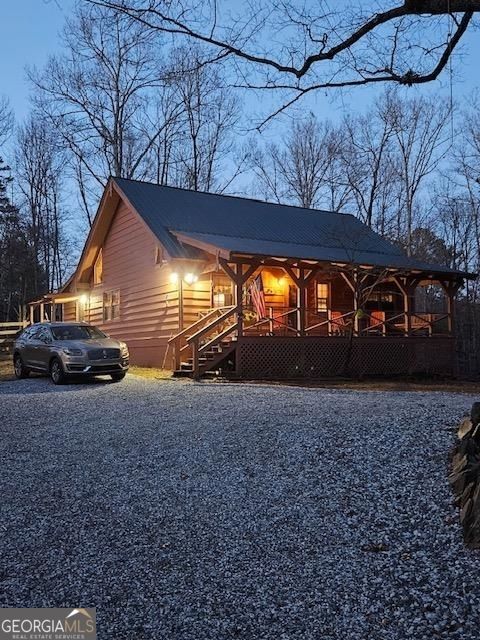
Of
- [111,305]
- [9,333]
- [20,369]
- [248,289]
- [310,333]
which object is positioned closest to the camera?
[20,369]

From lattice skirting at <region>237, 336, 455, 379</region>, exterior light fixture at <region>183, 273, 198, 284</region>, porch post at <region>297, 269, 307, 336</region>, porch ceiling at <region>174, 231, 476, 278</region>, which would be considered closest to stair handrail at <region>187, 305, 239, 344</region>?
lattice skirting at <region>237, 336, 455, 379</region>

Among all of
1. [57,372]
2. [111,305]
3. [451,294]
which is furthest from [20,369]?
[451,294]

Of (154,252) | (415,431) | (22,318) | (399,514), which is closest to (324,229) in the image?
(154,252)

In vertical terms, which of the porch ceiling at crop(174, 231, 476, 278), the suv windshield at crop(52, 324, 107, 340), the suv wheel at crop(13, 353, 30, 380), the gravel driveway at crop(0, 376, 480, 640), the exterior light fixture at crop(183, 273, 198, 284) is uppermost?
the porch ceiling at crop(174, 231, 476, 278)

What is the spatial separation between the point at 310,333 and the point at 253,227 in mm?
4707

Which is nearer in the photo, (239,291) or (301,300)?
(239,291)

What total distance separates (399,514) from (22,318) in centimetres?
3444

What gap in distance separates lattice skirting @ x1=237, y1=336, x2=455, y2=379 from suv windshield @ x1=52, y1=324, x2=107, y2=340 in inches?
157

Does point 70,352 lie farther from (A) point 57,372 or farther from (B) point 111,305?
(B) point 111,305

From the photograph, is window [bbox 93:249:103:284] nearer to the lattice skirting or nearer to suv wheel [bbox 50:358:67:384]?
suv wheel [bbox 50:358:67:384]

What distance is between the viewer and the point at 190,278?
1730cm

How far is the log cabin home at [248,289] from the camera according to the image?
15.6 metres

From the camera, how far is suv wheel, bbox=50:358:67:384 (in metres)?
13.8

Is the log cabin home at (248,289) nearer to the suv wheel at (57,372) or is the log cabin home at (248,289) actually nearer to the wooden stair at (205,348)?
the wooden stair at (205,348)
